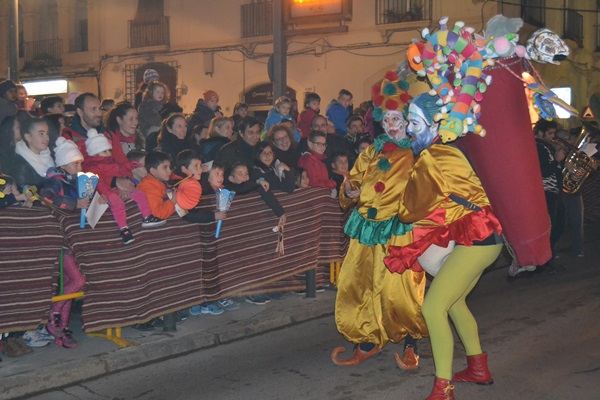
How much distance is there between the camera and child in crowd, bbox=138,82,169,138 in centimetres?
1023

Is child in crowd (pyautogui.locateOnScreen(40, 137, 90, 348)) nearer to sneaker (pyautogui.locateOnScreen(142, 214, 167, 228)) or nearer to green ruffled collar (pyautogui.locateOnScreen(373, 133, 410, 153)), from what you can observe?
sneaker (pyautogui.locateOnScreen(142, 214, 167, 228))

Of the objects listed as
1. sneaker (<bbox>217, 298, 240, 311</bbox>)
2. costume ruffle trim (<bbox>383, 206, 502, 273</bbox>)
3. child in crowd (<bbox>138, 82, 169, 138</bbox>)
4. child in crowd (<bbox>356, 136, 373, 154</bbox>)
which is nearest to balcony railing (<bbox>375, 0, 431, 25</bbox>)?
child in crowd (<bbox>356, 136, 373, 154</bbox>)

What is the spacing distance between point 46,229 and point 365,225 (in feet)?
8.05

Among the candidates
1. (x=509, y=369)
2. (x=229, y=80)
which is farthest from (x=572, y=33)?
(x=509, y=369)

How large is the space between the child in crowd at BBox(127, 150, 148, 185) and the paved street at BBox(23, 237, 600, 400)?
182 centimetres

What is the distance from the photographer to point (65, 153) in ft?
22.4

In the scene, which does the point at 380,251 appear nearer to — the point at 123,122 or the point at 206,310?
the point at 206,310

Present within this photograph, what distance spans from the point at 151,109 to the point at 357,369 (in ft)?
17.1

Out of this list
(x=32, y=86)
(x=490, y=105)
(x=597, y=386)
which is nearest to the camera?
(x=490, y=105)

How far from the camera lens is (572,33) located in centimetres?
2706

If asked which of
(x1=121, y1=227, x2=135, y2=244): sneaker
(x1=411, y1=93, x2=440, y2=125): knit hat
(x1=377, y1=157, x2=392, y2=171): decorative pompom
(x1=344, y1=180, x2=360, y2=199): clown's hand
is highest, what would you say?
(x1=411, y1=93, x2=440, y2=125): knit hat

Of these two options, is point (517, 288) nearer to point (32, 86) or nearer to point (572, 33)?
point (572, 33)

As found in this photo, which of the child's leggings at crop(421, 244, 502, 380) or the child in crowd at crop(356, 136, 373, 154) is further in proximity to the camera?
the child in crowd at crop(356, 136, 373, 154)

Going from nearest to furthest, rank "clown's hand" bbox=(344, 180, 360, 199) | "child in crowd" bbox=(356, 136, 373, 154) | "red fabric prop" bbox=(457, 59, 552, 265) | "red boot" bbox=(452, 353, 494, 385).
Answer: "red fabric prop" bbox=(457, 59, 552, 265) < "red boot" bbox=(452, 353, 494, 385) < "clown's hand" bbox=(344, 180, 360, 199) < "child in crowd" bbox=(356, 136, 373, 154)
